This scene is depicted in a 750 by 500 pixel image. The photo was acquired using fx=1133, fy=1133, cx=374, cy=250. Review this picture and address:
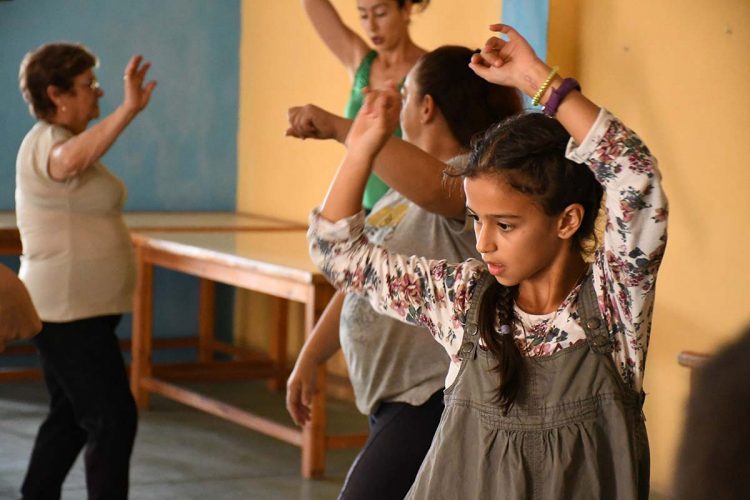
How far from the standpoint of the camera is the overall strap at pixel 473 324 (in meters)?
1.47

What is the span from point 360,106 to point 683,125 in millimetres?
1051

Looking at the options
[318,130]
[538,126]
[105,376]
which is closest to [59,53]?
[105,376]

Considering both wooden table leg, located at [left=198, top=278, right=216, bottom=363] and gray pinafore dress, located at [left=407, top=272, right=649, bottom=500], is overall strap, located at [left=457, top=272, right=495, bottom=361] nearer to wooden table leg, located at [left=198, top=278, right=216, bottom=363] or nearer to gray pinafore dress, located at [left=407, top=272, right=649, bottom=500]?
gray pinafore dress, located at [left=407, top=272, right=649, bottom=500]

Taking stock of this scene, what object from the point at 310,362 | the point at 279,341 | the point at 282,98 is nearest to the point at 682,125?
the point at 310,362

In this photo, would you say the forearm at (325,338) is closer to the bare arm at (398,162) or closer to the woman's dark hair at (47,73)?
the bare arm at (398,162)

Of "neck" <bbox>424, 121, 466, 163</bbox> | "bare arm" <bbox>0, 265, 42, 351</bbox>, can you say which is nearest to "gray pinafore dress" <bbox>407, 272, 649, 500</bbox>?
"neck" <bbox>424, 121, 466, 163</bbox>

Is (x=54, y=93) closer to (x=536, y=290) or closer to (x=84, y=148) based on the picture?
(x=84, y=148)

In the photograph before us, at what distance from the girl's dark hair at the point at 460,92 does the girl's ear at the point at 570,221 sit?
0.58m

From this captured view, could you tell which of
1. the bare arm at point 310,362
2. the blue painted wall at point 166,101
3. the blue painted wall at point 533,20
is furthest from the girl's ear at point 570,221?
the blue painted wall at point 166,101

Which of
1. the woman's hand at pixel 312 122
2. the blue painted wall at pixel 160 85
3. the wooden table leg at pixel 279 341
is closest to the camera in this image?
the woman's hand at pixel 312 122

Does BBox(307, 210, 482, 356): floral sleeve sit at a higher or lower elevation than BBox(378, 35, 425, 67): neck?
lower

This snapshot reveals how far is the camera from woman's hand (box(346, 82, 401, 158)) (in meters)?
1.53

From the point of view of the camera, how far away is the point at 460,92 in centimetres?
201

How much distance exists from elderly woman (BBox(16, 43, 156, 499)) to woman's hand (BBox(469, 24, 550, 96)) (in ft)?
6.22
